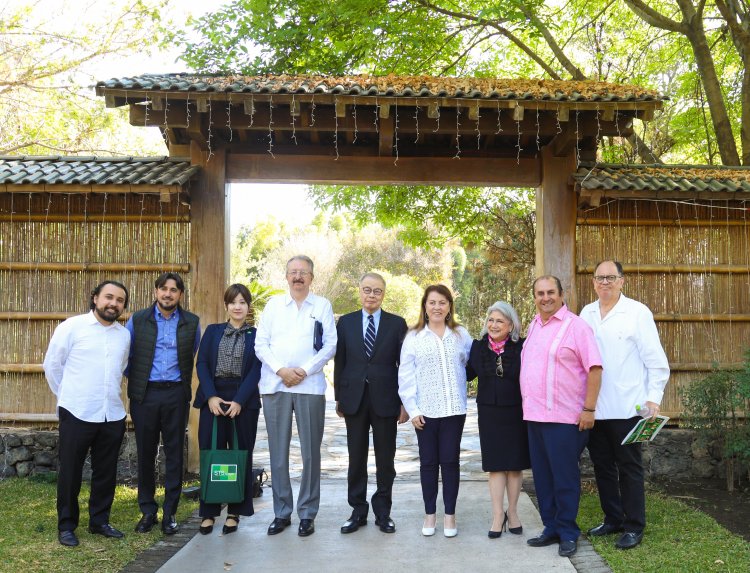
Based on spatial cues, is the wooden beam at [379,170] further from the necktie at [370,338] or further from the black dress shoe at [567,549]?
the black dress shoe at [567,549]

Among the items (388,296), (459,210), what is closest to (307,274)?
(459,210)

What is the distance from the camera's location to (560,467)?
4512mm

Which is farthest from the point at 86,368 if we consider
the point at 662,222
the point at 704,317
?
the point at 704,317

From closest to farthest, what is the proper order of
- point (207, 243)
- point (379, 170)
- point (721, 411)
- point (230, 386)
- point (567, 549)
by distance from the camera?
point (567, 549), point (230, 386), point (721, 411), point (207, 243), point (379, 170)

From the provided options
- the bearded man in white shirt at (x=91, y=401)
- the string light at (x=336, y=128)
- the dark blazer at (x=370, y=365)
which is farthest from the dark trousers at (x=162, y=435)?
the string light at (x=336, y=128)

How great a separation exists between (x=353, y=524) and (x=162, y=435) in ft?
4.84

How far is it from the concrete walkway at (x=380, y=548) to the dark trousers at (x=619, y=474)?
1.05 ft

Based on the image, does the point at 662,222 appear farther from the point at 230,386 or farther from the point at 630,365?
the point at 230,386

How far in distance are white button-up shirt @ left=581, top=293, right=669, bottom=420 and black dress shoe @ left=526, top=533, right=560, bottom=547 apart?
827mm

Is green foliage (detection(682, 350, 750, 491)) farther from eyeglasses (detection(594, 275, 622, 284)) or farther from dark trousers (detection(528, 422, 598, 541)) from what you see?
dark trousers (detection(528, 422, 598, 541))

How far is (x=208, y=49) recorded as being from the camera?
1169 cm

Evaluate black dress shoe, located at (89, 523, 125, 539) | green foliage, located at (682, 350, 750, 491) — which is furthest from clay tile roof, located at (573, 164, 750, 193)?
black dress shoe, located at (89, 523, 125, 539)

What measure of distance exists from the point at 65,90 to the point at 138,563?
41.2ft

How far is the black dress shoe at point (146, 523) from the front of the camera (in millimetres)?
5031
